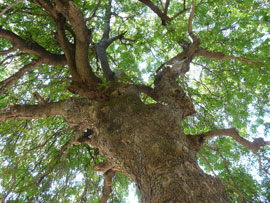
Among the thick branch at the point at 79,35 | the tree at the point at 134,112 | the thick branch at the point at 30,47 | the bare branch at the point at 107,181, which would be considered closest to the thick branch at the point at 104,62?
the tree at the point at 134,112

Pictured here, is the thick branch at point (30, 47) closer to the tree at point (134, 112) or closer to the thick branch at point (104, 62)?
the tree at point (134, 112)

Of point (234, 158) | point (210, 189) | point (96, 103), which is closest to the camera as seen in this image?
point (210, 189)

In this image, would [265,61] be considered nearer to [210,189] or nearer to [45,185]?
[210,189]

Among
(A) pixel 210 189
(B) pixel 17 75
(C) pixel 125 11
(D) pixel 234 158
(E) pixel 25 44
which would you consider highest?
(C) pixel 125 11

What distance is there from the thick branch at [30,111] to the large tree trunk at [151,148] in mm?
305

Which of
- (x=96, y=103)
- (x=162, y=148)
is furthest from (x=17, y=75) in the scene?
(x=162, y=148)

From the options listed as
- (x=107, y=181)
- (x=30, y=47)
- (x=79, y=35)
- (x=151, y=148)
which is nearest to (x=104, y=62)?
(x=79, y=35)

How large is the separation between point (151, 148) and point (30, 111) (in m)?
2.04

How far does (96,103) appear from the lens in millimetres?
3119

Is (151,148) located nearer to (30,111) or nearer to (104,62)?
(30,111)

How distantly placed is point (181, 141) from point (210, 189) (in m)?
0.65

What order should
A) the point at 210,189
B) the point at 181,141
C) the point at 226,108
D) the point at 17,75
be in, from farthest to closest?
the point at 226,108 → the point at 17,75 → the point at 181,141 → the point at 210,189

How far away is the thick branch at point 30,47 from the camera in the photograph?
11.2ft

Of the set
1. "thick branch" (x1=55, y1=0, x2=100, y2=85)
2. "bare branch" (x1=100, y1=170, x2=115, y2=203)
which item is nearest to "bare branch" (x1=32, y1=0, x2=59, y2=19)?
"thick branch" (x1=55, y1=0, x2=100, y2=85)
